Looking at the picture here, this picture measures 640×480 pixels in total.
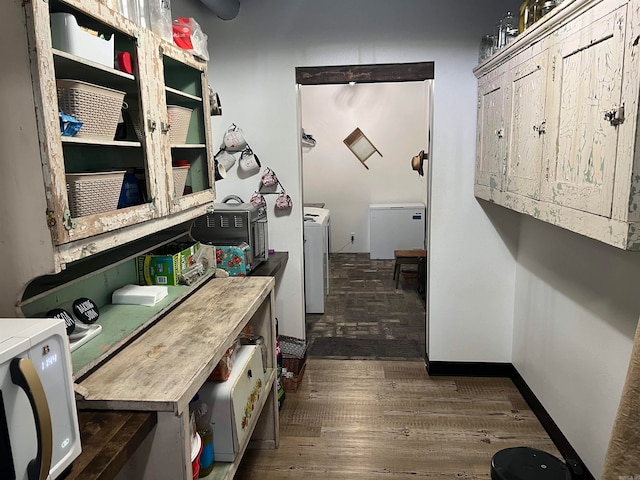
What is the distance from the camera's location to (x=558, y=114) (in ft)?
5.82

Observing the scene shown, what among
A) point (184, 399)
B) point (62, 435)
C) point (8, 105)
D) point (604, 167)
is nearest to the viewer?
point (62, 435)

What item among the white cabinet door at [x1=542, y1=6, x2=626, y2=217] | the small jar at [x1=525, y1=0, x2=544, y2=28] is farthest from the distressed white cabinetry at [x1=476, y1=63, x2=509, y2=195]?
the white cabinet door at [x1=542, y1=6, x2=626, y2=217]

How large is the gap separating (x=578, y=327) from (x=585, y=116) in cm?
110

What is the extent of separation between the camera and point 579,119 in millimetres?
1600

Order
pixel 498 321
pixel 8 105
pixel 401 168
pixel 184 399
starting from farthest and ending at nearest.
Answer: pixel 401 168 < pixel 498 321 < pixel 184 399 < pixel 8 105

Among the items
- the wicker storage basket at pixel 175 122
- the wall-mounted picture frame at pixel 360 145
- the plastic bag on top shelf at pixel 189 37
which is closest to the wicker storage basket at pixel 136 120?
the wicker storage basket at pixel 175 122

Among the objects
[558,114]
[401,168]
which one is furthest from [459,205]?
[401,168]

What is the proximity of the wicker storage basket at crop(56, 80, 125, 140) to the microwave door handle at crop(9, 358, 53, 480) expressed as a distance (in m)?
0.74

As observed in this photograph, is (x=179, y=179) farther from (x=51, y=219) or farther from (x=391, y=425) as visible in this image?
(x=391, y=425)

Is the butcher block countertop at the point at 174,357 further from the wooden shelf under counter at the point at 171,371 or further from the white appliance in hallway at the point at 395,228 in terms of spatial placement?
the white appliance in hallway at the point at 395,228

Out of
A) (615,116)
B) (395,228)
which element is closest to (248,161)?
(615,116)

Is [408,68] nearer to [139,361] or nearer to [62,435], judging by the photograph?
[139,361]

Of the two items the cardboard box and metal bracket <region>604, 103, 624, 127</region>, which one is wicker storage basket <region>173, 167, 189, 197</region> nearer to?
the cardboard box

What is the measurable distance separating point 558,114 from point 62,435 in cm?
186
